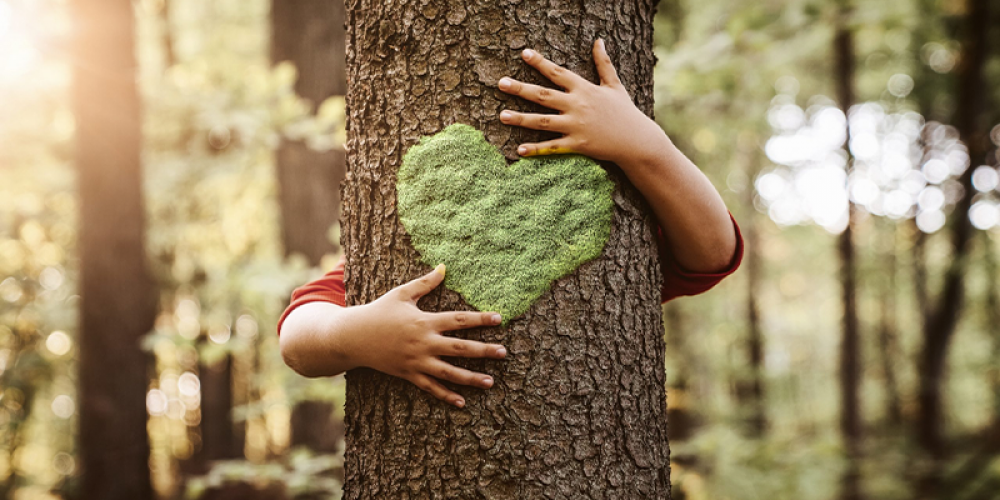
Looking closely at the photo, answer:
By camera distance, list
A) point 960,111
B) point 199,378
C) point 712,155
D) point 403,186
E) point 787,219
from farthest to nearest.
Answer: point 199,378, point 787,219, point 960,111, point 712,155, point 403,186

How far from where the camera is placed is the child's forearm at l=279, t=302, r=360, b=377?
1.27 meters

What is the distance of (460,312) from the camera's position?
1.19 meters

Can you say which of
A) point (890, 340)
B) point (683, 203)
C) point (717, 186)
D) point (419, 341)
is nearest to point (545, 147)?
point (683, 203)

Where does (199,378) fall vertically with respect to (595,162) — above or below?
below

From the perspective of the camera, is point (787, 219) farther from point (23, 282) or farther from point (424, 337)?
point (23, 282)

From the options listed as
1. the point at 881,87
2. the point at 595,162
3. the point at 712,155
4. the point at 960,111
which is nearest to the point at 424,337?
the point at 595,162

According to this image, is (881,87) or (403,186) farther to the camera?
(881,87)

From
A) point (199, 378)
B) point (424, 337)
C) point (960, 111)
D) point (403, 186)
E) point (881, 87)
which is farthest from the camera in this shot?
point (199, 378)

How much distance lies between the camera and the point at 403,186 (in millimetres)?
1294

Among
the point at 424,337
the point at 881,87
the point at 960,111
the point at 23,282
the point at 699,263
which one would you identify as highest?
the point at 881,87

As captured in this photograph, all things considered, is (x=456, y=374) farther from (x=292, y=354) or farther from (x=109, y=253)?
(x=109, y=253)

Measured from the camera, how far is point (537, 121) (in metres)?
1.22

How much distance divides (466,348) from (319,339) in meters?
0.38

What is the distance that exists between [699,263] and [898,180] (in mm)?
13622
